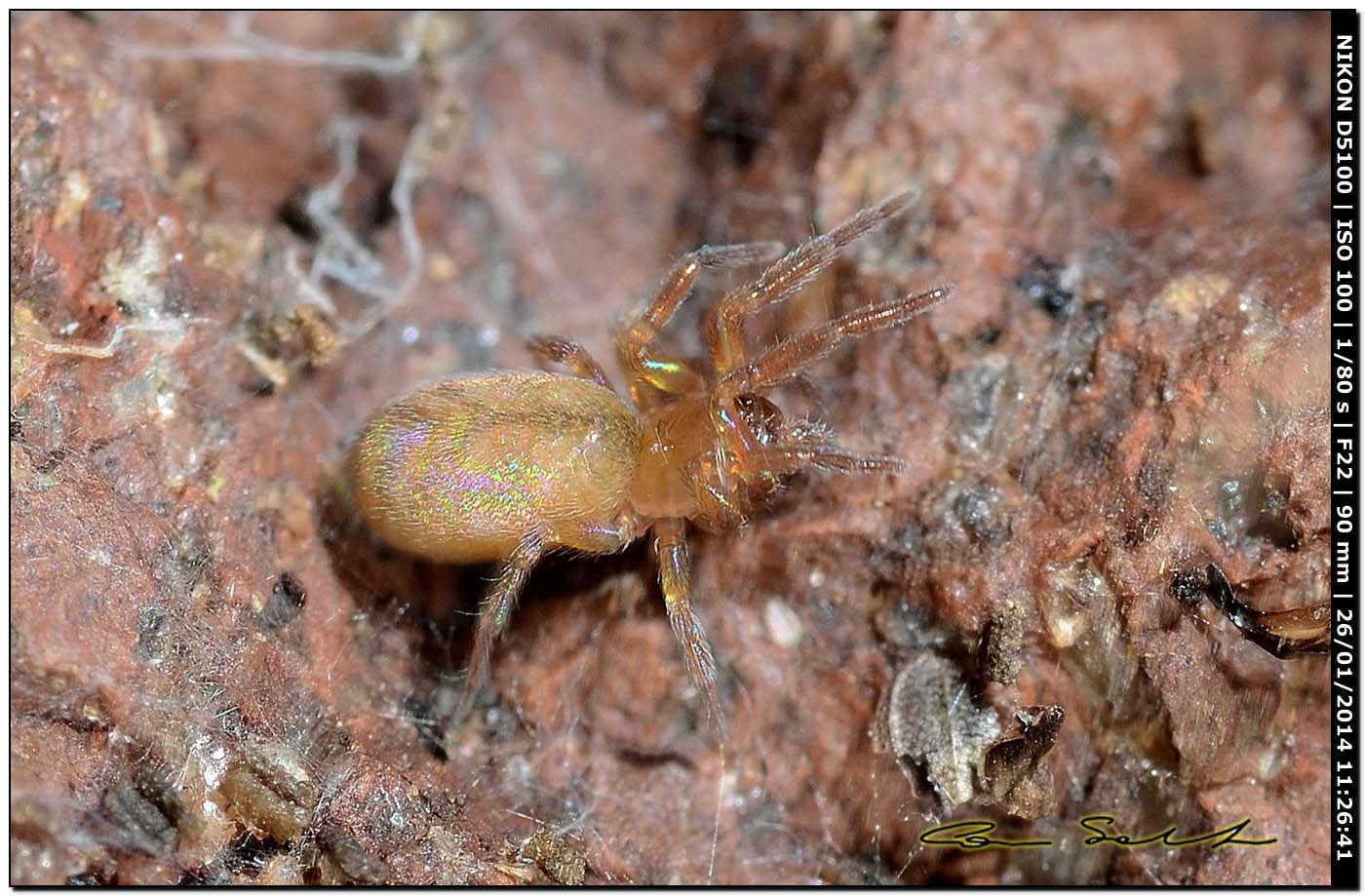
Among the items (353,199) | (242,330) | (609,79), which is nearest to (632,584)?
(242,330)

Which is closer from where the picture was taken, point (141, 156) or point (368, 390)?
point (141, 156)

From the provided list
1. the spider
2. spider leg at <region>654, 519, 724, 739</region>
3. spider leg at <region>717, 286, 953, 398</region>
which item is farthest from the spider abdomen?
spider leg at <region>717, 286, 953, 398</region>

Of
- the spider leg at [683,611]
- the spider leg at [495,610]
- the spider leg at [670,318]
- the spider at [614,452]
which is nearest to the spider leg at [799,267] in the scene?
the spider at [614,452]

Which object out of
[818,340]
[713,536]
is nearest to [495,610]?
[713,536]

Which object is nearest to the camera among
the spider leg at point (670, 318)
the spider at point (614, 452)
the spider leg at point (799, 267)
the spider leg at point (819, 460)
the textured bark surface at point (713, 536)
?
the textured bark surface at point (713, 536)

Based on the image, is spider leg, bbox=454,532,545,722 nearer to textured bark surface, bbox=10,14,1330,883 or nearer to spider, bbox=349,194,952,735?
spider, bbox=349,194,952,735

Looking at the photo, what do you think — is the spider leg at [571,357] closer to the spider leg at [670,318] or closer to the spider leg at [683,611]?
the spider leg at [670,318]

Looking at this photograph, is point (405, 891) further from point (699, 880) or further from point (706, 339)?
point (706, 339)
